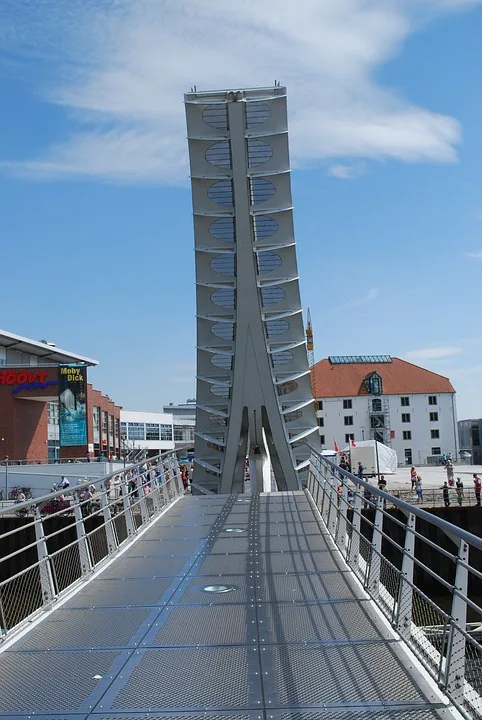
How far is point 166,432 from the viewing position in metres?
130

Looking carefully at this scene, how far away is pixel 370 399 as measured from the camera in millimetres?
88000

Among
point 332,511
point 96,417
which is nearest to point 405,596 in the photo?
point 332,511

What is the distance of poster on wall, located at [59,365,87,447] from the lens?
5175 cm

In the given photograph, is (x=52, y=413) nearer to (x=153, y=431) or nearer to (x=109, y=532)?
(x=153, y=431)

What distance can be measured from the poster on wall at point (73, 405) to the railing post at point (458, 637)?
4829 cm

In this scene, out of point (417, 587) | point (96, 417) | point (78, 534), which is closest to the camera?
point (417, 587)

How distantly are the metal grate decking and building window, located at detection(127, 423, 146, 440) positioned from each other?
109 meters

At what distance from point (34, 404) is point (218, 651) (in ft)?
189

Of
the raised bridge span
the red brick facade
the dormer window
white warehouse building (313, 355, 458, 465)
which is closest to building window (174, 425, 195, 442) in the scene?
white warehouse building (313, 355, 458, 465)

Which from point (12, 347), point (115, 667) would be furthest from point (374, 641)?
point (12, 347)

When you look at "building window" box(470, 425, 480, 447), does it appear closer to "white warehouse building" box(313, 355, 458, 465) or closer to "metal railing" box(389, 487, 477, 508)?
"white warehouse building" box(313, 355, 458, 465)

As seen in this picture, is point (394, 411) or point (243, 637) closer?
point (243, 637)

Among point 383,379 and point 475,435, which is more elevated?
point 383,379

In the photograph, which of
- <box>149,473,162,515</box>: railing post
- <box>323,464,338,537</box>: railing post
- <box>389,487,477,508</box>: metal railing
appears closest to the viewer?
<box>323,464,338,537</box>: railing post
